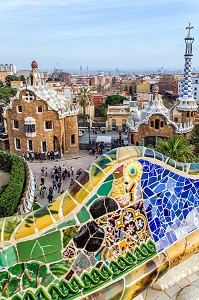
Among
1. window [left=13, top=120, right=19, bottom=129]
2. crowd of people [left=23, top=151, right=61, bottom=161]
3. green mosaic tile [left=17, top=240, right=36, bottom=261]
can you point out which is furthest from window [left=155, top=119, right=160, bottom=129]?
green mosaic tile [left=17, top=240, right=36, bottom=261]

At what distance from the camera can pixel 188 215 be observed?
6.89 meters

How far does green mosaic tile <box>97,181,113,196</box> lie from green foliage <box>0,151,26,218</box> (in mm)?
8381

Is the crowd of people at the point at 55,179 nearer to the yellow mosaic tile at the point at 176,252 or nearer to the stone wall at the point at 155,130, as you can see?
the stone wall at the point at 155,130

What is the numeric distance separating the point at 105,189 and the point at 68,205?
75 centimetres

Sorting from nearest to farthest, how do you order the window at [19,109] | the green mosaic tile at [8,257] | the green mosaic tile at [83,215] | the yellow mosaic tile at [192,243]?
the green mosaic tile at [8,257] → the green mosaic tile at [83,215] → the yellow mosaic tile at [192,243] → the window at [19,109]

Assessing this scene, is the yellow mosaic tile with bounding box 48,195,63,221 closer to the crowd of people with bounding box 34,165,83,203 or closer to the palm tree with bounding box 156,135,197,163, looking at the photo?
the palm tree with bounding box 156,135,197,163

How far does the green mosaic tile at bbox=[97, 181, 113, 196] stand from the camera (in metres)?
5.54

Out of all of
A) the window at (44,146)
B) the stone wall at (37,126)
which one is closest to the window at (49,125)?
the stone wall at (37,126)

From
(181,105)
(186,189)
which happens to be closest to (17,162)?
(186,189)

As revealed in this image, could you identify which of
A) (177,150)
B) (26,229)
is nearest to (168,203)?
(26,229)

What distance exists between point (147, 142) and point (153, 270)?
69.5 ft

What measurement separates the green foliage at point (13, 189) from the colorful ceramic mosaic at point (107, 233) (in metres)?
8.16

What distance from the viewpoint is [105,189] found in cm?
560

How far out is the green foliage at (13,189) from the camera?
12895 millimetres
